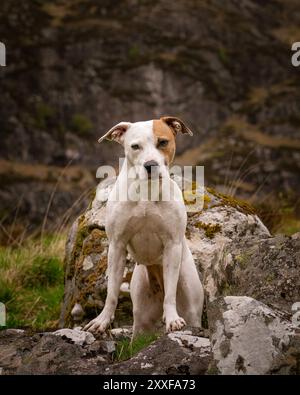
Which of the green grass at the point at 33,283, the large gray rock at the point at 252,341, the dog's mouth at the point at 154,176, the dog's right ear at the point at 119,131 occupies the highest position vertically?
the dog's right ear at the point at 119,131

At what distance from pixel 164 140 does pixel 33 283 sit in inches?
198

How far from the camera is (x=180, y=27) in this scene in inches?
2234

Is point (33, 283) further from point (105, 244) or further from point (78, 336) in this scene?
point (78, 336)

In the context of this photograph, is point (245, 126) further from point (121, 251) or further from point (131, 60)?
point (121, 251)

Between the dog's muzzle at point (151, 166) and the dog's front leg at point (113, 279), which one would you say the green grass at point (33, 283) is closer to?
the dog's front leg at point (113, 279)

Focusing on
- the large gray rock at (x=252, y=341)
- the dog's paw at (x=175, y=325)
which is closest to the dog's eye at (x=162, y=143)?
the dog's paw at (x=175, y=325)

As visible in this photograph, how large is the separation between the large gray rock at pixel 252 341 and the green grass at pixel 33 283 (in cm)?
451

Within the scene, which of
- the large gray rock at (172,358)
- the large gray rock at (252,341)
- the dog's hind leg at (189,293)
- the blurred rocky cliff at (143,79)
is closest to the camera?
the large gray rock at (252,341)

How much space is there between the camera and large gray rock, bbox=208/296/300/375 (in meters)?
4.32

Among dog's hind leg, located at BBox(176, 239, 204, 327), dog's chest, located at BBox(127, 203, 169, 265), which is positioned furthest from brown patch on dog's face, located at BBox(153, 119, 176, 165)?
dog's hind leg, located at BBox(176, 239, 204, 327)

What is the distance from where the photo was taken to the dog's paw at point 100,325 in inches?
230

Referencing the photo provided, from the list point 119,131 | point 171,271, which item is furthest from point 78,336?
point 119,131

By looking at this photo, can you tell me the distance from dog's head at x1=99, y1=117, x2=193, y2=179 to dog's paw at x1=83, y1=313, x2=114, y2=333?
1350mm

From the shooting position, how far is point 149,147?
5.55 meters
